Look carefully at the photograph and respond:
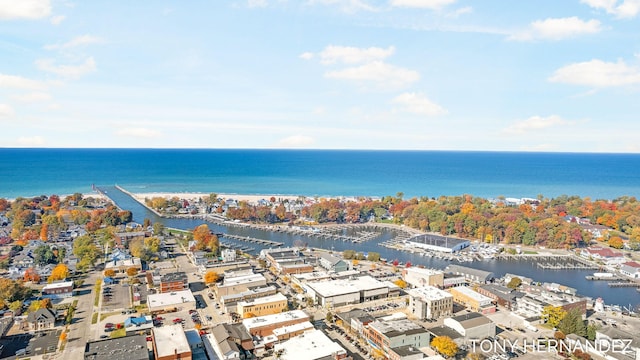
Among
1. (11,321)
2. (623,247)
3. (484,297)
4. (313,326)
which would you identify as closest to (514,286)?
(484,297)

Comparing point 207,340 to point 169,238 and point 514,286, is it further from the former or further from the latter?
point 169,238

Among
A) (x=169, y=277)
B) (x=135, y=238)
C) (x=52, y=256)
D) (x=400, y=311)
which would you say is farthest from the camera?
(x=135, y=238)

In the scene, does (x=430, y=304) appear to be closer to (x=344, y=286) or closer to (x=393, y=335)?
(x=393, y=335)

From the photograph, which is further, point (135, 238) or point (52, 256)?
point (135, 238)

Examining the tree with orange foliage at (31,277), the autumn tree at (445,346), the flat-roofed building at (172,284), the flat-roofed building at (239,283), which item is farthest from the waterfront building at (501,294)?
the tree with orange foliage at (31,277)

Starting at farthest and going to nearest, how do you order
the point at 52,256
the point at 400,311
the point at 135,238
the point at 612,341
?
the point at 135,238 < the point at 52,256 < the point at 400,311 < the point at 612,341

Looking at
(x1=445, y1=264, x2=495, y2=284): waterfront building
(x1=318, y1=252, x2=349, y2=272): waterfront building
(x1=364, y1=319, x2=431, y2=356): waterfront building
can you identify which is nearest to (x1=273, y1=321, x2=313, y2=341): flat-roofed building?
(x1=364, y1=319, x2=431, y2=356): waterfront building
